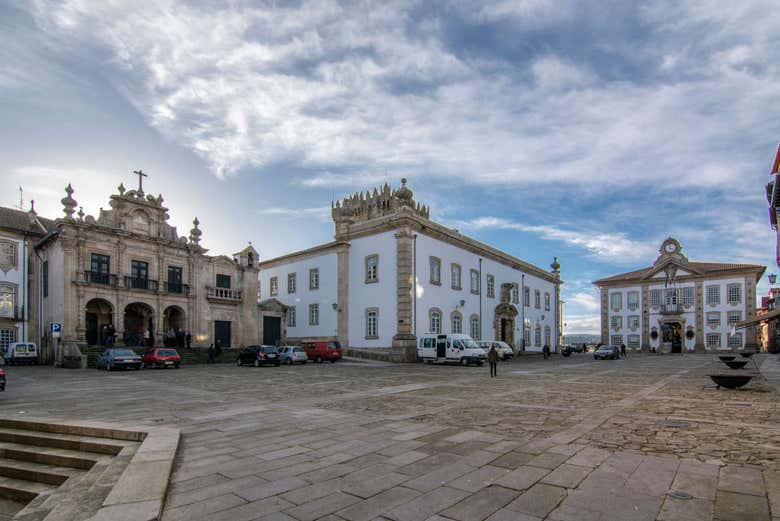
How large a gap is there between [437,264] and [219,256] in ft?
54.5

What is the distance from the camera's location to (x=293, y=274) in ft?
136

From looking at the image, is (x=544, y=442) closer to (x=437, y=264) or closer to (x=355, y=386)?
(x=355, y=386)

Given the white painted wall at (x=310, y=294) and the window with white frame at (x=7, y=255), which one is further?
the white painted wall at (x=310, y=294)

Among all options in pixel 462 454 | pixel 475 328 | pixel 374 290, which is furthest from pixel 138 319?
pixel 462 454

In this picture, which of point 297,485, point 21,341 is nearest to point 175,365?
point 21,341

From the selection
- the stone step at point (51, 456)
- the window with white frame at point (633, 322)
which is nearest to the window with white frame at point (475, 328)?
the window with white frame at point (633, 322)

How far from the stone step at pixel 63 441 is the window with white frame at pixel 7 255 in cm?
2835

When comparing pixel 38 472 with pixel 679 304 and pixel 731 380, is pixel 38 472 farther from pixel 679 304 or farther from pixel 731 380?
→ pixel 679 304

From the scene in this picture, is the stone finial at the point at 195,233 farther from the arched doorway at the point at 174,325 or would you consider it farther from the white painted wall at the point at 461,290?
the white painted wall at the point at 461,290

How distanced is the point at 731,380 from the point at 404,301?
1936 centimetres

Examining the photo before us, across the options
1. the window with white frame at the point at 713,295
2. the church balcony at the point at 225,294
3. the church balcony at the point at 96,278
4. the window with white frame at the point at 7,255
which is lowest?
the window with white frame at the point at 713,295

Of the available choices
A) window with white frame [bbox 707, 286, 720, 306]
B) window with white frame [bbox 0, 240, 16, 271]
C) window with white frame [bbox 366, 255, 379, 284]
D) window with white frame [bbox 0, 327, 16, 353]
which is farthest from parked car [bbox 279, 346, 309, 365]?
window with white frame [bbox 707, 286, 720, 306]

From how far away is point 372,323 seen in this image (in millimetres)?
33250

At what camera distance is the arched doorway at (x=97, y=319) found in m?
31.9
